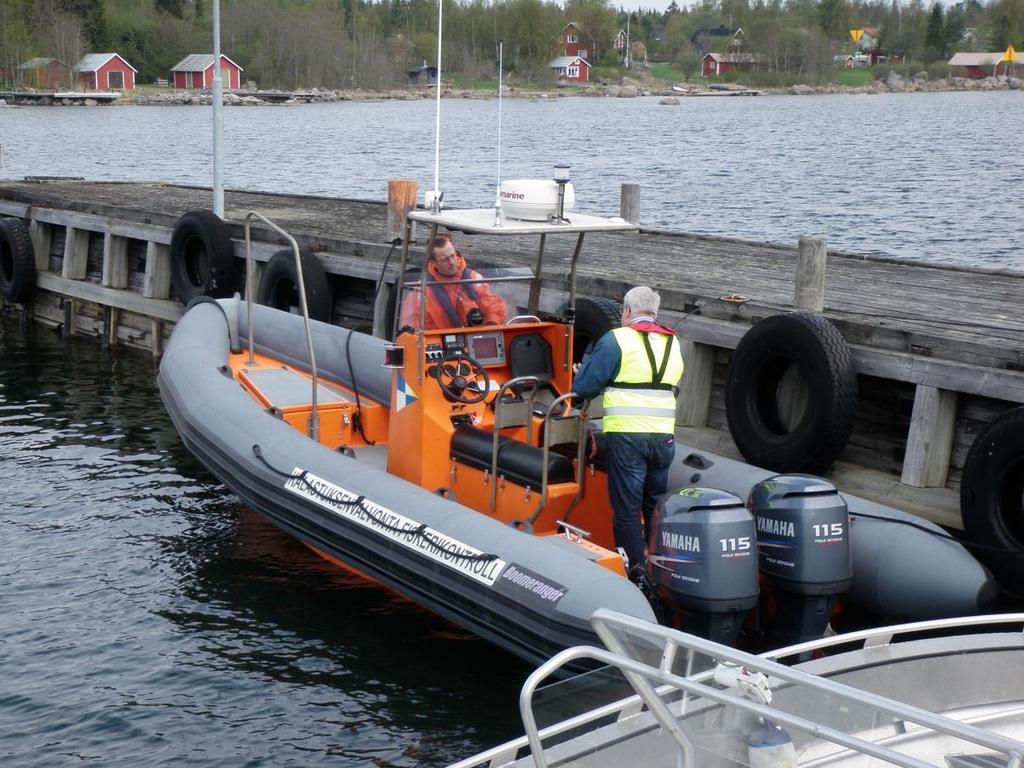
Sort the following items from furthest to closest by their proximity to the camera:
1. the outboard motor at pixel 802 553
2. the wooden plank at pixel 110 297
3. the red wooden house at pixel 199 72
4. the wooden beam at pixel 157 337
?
1. the red wooden house at pixel 199 72
2. the wooden beam at pixel 157 337
3. the wooden plank at pixel 110 297
4. the outboard motor at pixel 802 553

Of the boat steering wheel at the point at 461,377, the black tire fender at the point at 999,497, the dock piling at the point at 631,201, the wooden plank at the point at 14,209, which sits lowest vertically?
the black tire fender at the point at 999,497

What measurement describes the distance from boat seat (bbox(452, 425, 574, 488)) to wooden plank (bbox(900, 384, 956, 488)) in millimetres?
2130

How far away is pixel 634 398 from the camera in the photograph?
6.13 metres

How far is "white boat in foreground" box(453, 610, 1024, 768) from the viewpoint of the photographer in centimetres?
324

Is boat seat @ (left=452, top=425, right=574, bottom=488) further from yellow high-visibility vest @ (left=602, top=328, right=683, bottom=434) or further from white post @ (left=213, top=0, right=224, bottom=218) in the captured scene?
white post @ (left=213, top=0, right=224, bottom=218)

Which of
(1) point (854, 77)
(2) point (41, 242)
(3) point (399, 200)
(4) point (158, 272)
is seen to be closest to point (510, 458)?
(3) point (399, 200)

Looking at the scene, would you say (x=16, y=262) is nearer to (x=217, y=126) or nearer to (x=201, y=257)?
(x=201, y=257)

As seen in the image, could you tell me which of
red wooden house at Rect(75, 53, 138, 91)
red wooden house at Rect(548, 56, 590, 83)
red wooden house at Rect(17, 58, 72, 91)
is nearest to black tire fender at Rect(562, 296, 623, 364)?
red wooden house at Rect(75, 53, 138, 91)

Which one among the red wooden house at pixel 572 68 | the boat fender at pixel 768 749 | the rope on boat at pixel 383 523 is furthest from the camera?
the red wooden house at pixel 572 68

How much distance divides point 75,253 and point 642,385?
38.1ft

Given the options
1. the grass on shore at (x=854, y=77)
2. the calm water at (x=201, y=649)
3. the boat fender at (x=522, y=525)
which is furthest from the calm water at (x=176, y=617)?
the grass on shore at (x=854, y=77)

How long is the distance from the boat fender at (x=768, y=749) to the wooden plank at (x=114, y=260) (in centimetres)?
1301

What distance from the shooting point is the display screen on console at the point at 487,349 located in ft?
24.4

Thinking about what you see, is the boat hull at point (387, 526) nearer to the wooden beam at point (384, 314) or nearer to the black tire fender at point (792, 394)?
the wooden beam at point (384, 314)
